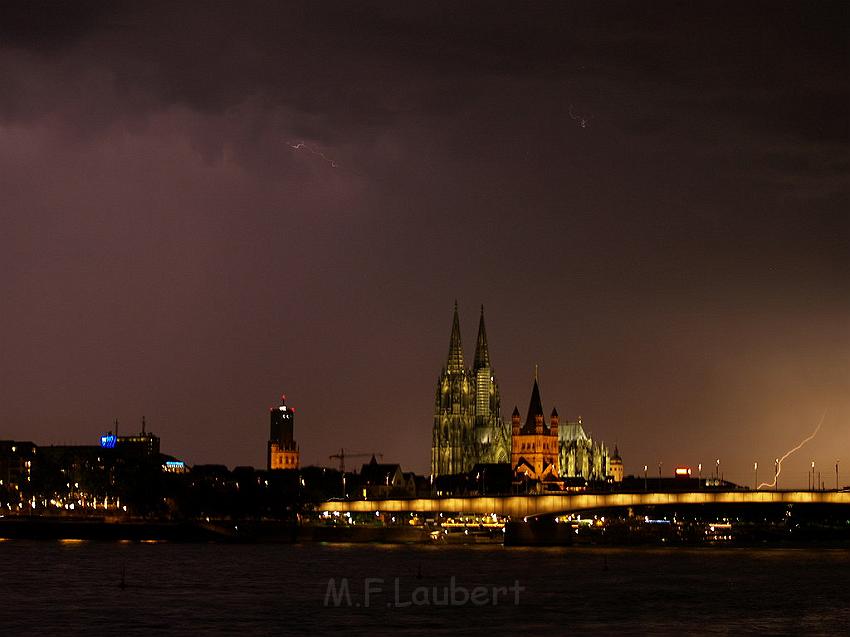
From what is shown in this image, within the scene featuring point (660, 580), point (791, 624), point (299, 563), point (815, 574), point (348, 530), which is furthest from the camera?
point (348, 530)

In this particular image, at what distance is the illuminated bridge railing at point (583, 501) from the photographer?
482 ft

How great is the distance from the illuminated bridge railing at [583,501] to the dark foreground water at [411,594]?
1094cm

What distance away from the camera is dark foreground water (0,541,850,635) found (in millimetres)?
70812

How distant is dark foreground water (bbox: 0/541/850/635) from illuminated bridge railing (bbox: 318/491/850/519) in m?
10.9

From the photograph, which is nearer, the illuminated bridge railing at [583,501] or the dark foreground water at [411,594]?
the dark foreground water at [411,594]

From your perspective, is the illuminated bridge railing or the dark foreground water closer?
the dark foreground water

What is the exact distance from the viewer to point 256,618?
72.9 meters

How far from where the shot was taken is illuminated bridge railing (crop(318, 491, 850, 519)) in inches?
5787

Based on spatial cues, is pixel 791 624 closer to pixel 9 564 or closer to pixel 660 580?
pixel 660 580

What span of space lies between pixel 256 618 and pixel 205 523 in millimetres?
103123

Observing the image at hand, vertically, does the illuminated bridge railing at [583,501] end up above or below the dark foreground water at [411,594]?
above

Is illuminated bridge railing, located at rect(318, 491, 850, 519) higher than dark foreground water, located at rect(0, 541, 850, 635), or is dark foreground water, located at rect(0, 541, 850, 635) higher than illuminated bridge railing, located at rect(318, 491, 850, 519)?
illuminated bridge railing, located at rect(318, 491, 850, 519)

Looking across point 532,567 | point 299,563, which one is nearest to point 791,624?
point 532,567

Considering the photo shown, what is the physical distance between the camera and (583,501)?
15538 centimetres
